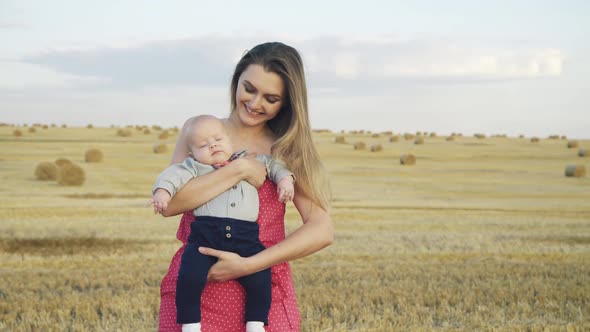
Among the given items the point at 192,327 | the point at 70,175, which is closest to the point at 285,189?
the point at 192,327

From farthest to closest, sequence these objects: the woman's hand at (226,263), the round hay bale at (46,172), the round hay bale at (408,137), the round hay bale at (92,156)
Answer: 1. the round hay bale at (408,137)
2. the round hay bale at (92,156)
3. the round hay bale at (46,172)
4. the woman's hand at (226,263)

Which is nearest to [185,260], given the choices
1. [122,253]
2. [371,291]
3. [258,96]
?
[258,96]

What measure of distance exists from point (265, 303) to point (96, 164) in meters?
29.8

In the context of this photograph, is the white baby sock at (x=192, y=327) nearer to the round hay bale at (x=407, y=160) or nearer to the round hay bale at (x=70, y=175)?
the round hay bale at (x=70, y=175)

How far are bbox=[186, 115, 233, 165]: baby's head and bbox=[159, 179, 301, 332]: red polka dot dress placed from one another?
0.28 meters

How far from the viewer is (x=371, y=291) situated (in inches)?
363

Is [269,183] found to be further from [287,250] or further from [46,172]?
[46,172]

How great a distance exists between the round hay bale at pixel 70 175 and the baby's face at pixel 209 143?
21.1 metres

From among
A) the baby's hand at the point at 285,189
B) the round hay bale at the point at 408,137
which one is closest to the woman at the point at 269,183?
the baby's hand at the point at 285,189

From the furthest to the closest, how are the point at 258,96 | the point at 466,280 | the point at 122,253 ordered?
the point at 122,253 → the point at 466,280 → the point at 258,96

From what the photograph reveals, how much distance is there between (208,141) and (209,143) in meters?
0.01

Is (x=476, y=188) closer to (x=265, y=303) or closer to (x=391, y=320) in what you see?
(x=391, y=320)

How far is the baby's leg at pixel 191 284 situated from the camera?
405 cm

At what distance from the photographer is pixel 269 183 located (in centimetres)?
→ 441
